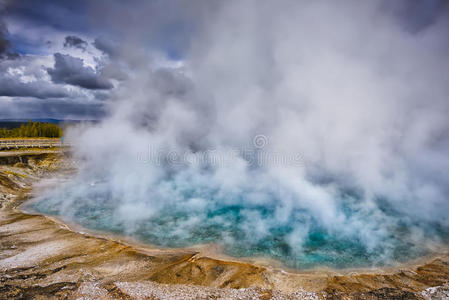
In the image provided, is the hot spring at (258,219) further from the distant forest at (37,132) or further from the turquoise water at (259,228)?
the distant forest at (37,132)

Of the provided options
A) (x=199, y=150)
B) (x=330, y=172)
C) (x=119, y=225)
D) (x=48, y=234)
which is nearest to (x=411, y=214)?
(x=330, y=172)

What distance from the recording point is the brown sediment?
6258mm

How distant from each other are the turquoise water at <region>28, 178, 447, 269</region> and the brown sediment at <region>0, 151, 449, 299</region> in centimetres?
93

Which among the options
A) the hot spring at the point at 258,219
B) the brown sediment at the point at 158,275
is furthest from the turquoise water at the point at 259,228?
the brown sediment at the point at 158,275

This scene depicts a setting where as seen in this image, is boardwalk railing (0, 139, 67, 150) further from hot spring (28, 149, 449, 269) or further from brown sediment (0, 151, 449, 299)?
brown sediment (0, 151, 449, 299)

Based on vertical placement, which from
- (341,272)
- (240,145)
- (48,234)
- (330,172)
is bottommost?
(341,272)

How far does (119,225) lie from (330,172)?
15939mm

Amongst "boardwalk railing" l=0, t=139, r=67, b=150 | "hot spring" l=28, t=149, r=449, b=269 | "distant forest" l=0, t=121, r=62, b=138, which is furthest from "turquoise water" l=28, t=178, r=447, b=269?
"distant forest" l=0, t=121, r=62, b=138

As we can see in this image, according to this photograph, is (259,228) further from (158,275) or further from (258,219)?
(158,275)

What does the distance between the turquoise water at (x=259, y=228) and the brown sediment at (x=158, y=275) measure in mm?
926

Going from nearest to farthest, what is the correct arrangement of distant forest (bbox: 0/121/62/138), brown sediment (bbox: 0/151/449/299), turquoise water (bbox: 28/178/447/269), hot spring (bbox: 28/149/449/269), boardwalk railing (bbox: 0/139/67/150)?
brown sediment (bbox: 0/151/449/299), turquoise water (bbox: 28/178/447/269), hot spring (bbox: 28/149/449/269), boardwalk railing (bbox: 0/139/67/150), distant forest (bbox: 0/121/62/138)

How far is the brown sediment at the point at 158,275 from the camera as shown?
6.26m

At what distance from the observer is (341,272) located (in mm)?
7934

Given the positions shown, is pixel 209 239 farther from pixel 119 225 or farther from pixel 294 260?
pixel 119 225
